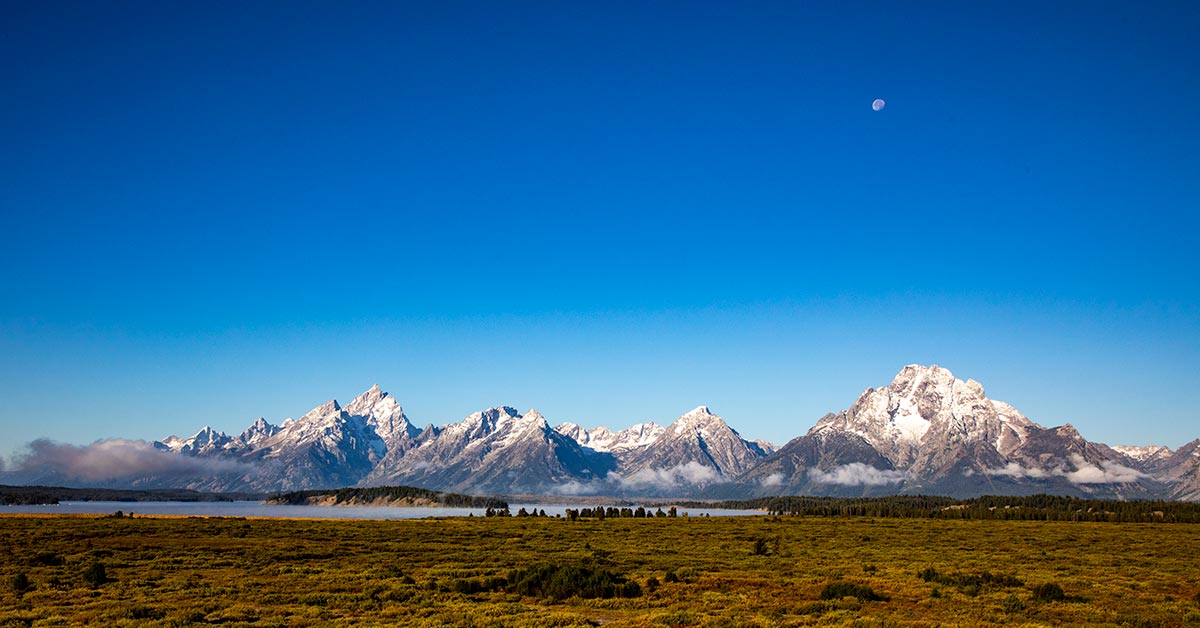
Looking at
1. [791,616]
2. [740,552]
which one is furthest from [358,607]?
[740,552]

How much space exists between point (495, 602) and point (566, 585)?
5050 millimetres

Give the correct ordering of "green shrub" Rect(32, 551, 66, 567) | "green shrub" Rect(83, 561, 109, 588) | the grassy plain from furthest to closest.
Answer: "green shrub" Rect(32, 551, 66, 567)
"green shrub" Rect(83, 561, 109, 588)
the grassy plain

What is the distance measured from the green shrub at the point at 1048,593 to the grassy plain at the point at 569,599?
0.50 m

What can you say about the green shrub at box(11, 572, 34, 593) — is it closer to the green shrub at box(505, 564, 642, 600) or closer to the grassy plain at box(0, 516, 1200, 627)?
the grassy plain at box(0, 516, 1200, 627)

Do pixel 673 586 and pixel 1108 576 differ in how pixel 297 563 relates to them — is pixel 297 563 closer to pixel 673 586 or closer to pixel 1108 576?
pixel 673 586

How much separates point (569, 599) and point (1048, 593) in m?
27.4

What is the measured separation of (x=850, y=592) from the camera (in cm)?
4619

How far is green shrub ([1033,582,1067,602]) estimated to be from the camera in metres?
45.6

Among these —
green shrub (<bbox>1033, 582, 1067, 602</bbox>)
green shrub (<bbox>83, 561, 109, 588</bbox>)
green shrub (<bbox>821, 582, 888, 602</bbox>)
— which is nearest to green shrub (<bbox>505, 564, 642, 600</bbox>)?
green shrub (<bbox>821, 582, 888, 602</bbox>)

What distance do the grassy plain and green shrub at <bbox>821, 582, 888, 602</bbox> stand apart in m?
0.47

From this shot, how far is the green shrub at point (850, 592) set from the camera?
44.8 m

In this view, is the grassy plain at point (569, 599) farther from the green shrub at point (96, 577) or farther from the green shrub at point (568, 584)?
the green shrub at point (568, 584)

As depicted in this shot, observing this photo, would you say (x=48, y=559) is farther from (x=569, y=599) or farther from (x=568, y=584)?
(x=569, y=599)

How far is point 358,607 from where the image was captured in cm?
4022
